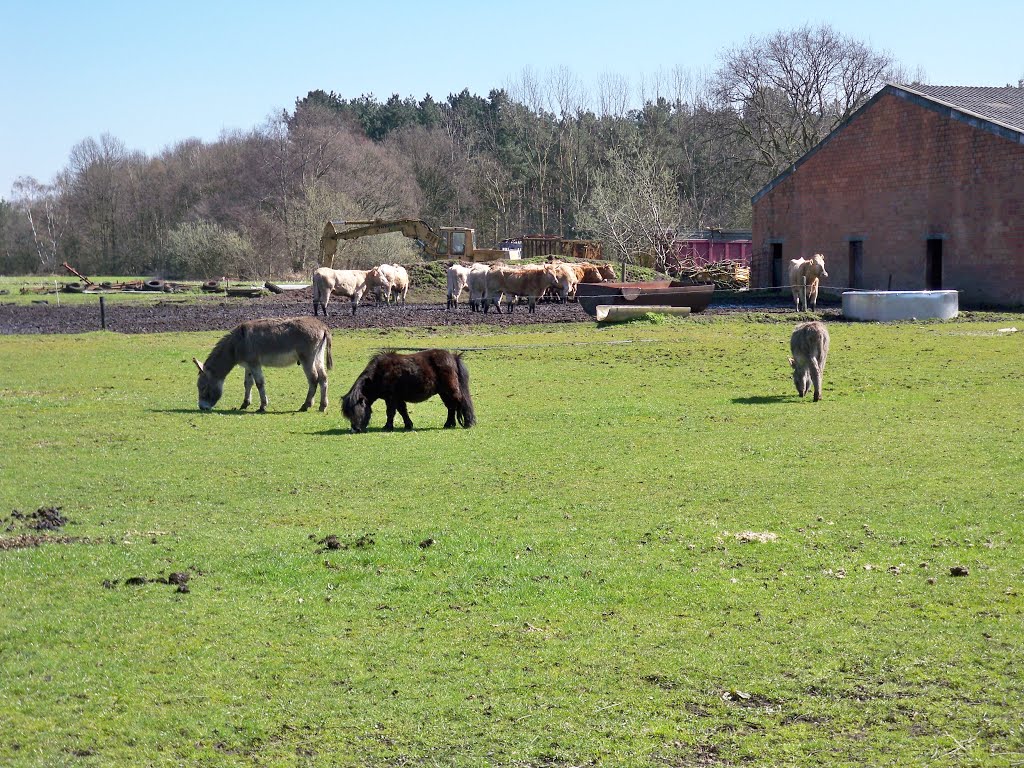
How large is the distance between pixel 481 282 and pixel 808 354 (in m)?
28.7

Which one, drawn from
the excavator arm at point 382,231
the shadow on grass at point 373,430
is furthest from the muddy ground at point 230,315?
the shadow on grass at point 373,430

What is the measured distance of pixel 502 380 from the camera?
2261 centimetres

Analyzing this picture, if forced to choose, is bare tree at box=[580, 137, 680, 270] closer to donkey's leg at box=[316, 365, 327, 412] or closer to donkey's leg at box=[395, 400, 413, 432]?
donkey's leg at box=[316, 365, 327, 412]

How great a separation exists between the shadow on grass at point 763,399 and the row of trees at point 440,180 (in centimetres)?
4446

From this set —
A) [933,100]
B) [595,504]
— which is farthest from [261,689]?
[933,100]

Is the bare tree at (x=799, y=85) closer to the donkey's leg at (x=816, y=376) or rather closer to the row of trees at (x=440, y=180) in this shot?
the row of trees at (x=440, y=180)

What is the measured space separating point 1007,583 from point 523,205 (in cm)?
10058

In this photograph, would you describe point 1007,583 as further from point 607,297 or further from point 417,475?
point 607,297

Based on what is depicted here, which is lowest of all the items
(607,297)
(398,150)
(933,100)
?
(607,297)

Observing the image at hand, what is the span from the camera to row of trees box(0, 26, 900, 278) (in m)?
75.9

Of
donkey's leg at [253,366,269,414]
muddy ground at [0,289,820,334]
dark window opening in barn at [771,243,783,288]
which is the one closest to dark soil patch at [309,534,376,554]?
donkey's leg at [253,366,269,414]

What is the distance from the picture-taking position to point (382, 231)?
63.3 m

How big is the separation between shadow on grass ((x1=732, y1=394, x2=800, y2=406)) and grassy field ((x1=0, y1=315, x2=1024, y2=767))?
1.25m

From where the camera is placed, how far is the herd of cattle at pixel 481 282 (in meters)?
45.4
